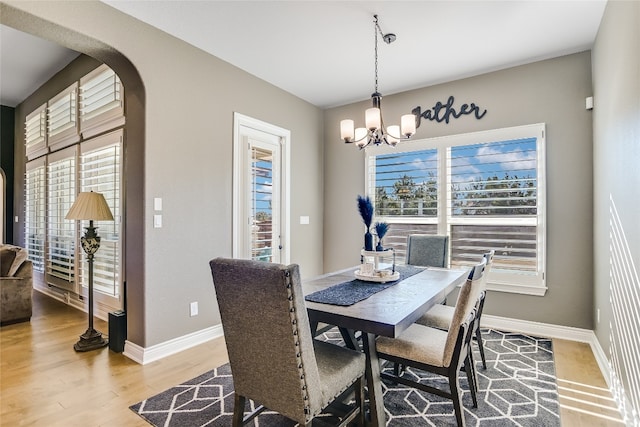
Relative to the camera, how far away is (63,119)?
4281 millimetres

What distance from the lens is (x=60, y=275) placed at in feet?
14.7

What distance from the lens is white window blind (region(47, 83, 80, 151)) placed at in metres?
4.05

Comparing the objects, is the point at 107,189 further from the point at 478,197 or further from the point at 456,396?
the point at 478,197

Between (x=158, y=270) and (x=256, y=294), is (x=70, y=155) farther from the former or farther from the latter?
(x=256, y=294)

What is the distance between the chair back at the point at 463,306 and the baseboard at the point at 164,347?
2.31 m

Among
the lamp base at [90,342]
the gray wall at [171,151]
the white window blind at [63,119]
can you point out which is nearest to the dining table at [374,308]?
the gray wall at [171,151]

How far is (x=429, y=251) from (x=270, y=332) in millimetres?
2348

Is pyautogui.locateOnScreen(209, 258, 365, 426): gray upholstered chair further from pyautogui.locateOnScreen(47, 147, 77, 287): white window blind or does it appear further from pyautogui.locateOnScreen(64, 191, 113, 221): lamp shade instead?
pyautogui.locateOnScreen(47, 147, 77, 287): white window blind

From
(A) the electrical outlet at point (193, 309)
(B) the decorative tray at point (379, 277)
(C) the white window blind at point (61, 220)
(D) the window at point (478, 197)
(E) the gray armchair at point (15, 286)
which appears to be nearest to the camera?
(B) the decorative tray at point (379, 277)

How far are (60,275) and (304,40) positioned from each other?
4324 millimetres

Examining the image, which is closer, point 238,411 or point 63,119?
point 238,411

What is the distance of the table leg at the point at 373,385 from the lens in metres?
1.77

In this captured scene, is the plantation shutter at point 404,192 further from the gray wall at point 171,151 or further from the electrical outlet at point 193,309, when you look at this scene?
the electrical outlet at point 193,309

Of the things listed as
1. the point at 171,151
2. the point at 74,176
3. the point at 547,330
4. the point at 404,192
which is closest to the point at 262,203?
the point at 171,151
